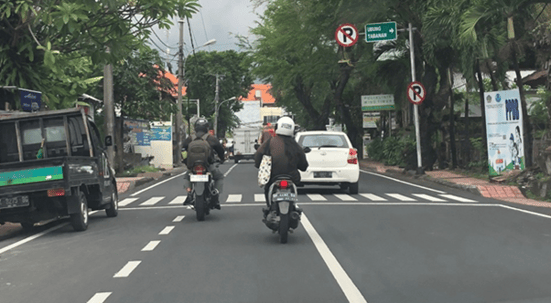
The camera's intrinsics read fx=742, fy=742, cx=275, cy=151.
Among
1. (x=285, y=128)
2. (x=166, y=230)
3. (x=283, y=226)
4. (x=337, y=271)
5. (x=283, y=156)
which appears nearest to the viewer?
(x=337, y=271)

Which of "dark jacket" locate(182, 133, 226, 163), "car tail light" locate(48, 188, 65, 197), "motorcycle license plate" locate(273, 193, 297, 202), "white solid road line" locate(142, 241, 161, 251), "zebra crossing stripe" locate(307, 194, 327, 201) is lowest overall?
"zebra crossing stripe" locate(307, 194, 327, 201)

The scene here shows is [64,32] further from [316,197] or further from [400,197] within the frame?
[400,197]

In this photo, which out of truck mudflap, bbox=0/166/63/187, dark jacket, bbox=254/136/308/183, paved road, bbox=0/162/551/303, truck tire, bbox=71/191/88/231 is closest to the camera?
paved road, bbox=0/162/551/303

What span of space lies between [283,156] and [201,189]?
313 cm

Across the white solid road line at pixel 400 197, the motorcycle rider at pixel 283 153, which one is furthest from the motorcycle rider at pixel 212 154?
the white solid road line at pixel 400 197

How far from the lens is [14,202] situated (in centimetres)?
1233

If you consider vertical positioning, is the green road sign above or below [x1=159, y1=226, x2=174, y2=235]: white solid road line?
above

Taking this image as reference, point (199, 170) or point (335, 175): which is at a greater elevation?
point (199, 170)

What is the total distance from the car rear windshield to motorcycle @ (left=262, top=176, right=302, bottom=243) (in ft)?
29.6

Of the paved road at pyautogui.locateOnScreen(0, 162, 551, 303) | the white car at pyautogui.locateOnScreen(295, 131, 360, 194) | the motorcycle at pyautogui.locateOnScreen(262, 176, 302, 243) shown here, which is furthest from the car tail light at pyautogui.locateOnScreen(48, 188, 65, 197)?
the white car at pyautogui.locateOnScreen(295, 131, 360, 194)

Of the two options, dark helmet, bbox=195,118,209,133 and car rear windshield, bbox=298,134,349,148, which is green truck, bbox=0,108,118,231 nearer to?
dark helmet, bbox=195,118,209,133

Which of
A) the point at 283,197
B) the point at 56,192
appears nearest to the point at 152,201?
the point at 56,192

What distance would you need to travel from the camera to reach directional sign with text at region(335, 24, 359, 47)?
2784 cm

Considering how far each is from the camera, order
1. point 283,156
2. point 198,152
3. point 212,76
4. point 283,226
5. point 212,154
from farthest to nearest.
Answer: point 212,76 → point 212,154 → point 198,152 → point 283,156 → point 283,226
